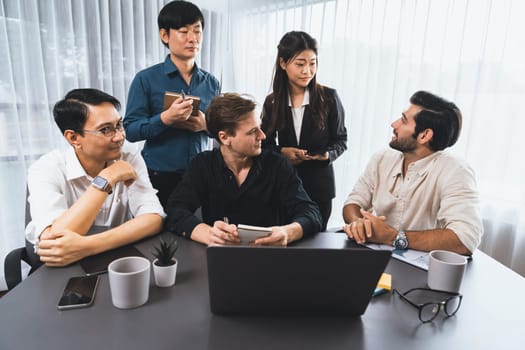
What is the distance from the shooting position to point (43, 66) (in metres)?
2.52

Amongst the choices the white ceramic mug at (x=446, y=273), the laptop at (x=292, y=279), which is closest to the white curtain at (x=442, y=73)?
the white ceramic mug at (x=446, y=273)

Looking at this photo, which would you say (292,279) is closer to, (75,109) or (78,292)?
(78,292)

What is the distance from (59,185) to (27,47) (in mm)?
1543

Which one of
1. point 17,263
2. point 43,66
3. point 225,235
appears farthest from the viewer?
point 43,66

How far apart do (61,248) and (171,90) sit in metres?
1.17

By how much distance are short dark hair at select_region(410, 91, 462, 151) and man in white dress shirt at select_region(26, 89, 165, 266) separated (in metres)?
1.25

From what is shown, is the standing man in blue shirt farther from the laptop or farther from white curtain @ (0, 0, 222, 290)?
the laptop

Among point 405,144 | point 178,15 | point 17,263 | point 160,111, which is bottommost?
point 17,263

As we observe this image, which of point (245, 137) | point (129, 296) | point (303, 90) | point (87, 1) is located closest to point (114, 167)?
point (245, 137)

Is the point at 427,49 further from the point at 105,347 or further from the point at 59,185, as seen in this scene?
the point at 105,347

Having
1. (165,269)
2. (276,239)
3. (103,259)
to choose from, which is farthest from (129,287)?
(276,239)

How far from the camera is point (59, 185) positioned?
146 centimetres

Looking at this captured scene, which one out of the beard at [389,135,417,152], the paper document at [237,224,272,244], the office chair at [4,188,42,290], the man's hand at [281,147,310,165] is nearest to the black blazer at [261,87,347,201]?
the man's hand at [281,147,310,165]

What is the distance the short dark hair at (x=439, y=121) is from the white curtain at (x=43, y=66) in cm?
235
